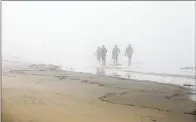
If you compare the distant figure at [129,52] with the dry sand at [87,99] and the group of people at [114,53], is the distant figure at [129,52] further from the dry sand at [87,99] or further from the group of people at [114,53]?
the dry sand at [87,99]

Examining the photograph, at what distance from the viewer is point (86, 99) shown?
220 centimetres

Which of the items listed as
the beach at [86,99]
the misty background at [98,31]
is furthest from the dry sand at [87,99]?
the misty background at [98,31]

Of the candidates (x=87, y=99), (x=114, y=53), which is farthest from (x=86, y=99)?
(x=114, y=53)

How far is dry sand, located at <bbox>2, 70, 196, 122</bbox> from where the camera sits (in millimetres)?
2119

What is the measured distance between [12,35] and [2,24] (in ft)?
0.37

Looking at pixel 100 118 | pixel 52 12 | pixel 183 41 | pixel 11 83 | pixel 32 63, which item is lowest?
pixel 100 118

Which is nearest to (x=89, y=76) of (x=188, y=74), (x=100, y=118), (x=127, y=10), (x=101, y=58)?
(x=101, y=58)

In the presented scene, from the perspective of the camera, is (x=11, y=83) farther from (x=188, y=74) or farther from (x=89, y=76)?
(x=188, y=74)

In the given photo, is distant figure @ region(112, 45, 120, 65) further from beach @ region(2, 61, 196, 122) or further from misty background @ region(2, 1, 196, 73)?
beach @ region(2, 61, 196, 122)

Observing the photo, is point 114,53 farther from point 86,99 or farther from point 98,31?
point 86,99

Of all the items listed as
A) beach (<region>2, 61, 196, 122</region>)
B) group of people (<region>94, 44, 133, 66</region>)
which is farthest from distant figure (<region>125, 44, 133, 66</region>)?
beach (<region>2, 61, 196, 122</region>)

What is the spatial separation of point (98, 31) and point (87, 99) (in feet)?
1.74

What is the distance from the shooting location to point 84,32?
7.64 feet

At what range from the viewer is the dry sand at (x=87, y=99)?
2119 millimetres
